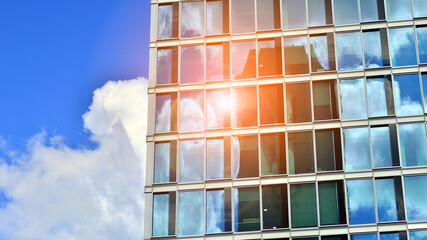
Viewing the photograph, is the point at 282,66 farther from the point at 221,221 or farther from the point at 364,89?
the point at 221,221

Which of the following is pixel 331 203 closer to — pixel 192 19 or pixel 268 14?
pixel 268 14

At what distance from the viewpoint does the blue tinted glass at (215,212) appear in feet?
165

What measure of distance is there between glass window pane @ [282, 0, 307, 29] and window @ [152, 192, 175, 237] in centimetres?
1489

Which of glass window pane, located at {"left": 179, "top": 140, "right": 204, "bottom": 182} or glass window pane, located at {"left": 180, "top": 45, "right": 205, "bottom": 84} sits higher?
glass window pane, located at {"left": 180, "top": 45, "right": 205, "bottom": 84}

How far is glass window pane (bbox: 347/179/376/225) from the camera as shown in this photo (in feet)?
161

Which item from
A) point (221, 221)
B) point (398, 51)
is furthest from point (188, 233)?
point (398, 51)

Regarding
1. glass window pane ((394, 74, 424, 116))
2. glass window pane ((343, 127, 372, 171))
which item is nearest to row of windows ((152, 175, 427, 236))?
glass window pane ((343, 127, 372, 171))

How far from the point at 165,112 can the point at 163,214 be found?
749 centimetres

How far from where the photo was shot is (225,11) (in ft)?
181

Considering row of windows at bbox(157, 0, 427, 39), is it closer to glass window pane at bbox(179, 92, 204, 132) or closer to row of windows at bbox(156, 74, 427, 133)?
row of windows at bbox(156, 74, 427, 133)

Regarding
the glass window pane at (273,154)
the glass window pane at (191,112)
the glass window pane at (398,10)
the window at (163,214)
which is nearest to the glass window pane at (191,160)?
the glass window pane at (191,112)

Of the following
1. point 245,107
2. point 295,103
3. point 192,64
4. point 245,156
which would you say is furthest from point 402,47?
point 192,64

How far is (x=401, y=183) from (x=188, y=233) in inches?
576

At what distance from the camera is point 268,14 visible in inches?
2143
